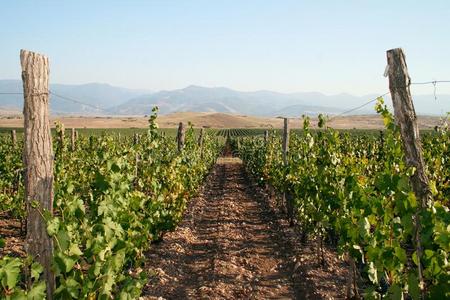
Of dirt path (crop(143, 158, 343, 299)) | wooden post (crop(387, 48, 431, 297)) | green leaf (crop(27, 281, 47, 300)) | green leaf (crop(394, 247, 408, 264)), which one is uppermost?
wooden post (crop(387, 48, 431, 297))

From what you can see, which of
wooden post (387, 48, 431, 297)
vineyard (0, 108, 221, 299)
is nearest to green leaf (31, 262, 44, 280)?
vineyard (0, 108, 221, 299)

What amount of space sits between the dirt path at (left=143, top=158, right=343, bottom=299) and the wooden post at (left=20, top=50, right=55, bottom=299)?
1.54 metres

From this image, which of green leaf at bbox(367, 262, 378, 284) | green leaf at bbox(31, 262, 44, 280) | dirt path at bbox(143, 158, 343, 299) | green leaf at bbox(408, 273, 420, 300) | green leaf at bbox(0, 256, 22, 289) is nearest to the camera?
green leaf at bbox(0, 256, 22, 289)

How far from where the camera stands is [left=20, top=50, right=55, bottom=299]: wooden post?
397cm

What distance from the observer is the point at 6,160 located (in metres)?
12.4

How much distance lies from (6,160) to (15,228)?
3064mm

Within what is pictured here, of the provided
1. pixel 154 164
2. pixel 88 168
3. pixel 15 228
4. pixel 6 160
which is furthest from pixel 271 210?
pixel 6 160

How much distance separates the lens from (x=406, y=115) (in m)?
4.05

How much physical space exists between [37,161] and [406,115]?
11.8 feet

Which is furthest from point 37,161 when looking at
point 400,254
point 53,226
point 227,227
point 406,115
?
point 227,227

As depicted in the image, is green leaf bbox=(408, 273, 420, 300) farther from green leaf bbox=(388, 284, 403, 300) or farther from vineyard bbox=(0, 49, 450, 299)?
green leaf bbox=(388, 284, 403, 300)

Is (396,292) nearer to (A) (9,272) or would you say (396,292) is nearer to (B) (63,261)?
(B) (63,261)

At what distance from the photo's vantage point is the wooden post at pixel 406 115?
3908 millimetres

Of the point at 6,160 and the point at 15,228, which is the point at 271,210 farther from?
the point at 6,160
